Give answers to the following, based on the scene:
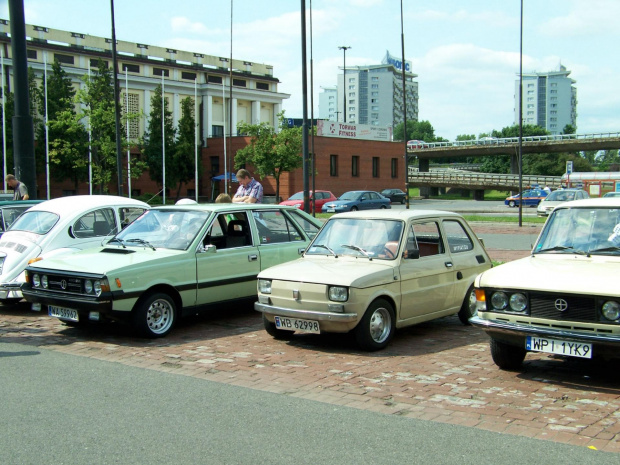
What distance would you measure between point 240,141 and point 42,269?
53.7 meters

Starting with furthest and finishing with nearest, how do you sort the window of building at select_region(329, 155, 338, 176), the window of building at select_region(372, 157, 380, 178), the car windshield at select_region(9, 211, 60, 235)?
1. the window of building at select_region(372, 157, 380, 178)
2. the window of building at select_region(329, 155, 338, 176)
3. the car windshield at select_region(9, 211, 60, 235)

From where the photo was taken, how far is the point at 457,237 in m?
9.32

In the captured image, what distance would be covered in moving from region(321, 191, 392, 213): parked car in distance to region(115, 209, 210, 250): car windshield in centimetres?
3213

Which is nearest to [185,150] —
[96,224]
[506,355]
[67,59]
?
[67,59]

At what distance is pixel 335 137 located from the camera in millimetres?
61781

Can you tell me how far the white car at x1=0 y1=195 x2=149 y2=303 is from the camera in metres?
10.3

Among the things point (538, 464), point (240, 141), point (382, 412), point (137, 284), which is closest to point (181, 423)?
point (382, 412)

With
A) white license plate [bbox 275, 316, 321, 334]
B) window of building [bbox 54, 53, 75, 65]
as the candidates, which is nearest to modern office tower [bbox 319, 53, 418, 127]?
window of building [bbox 54, 53, 75, 65]

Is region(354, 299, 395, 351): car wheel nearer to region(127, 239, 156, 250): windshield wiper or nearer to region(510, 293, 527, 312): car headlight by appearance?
region(510, 293, 527, 312): car headlight

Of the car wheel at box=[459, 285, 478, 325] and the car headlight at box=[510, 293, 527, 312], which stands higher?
the car headlight at box=[510, 293, 527, 312]

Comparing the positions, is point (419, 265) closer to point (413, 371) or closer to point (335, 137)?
point (413, 371)

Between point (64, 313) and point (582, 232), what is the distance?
635cm

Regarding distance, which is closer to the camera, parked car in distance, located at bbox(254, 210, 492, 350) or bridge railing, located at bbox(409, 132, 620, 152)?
parked car in distance, located at bbox(254, 210, 492, 350)

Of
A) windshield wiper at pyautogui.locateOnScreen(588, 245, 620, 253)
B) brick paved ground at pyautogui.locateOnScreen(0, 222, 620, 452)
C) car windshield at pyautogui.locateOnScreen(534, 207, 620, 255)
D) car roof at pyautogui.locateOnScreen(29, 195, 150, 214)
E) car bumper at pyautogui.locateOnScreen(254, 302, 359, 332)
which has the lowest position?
brick paved ground at pyautogui.locateOnScreen(0, 222, 620, 452)
